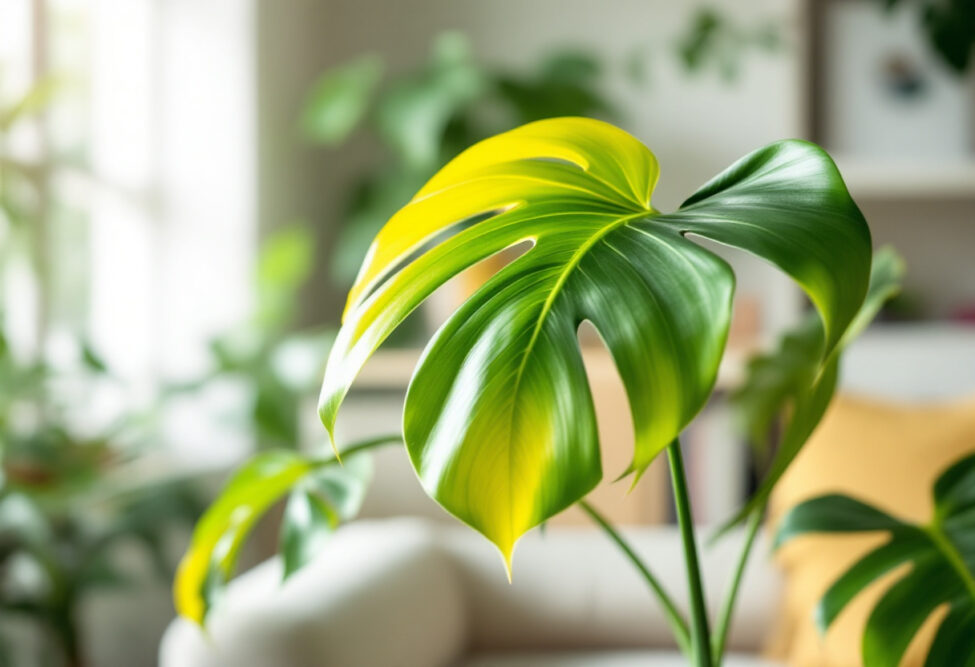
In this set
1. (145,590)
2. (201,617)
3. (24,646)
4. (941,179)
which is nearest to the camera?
(201,617)

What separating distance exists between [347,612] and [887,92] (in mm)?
1865

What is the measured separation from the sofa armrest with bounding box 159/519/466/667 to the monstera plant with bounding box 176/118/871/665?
0.43m

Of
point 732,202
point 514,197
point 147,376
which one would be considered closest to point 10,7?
point 147,376

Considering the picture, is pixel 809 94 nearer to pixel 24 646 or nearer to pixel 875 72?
pixel 875 72

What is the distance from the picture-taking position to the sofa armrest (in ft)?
3.79

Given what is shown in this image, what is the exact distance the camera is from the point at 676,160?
2719 mm

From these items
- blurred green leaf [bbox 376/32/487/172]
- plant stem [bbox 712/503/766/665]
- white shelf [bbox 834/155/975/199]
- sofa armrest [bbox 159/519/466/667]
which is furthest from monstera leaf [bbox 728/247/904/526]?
blurred green leaf [bbox 376/32/487/172]

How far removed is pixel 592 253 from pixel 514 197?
4.2 inches

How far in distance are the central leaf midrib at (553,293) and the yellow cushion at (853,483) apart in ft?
3.11

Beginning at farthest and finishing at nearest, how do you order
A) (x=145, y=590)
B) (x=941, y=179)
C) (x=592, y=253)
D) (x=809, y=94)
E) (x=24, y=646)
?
1. (x=809, y=94)
2. (x=941, y=179)
3. (x=145, y=590)
4. (x=24, y=646)
5. (x=592, y=253)

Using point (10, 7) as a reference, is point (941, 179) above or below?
below

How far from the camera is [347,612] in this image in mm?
1269

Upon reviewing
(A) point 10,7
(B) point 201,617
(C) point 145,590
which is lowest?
(C) point 145,590

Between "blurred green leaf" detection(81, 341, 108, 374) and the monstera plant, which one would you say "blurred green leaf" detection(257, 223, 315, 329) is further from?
the monstera plant
